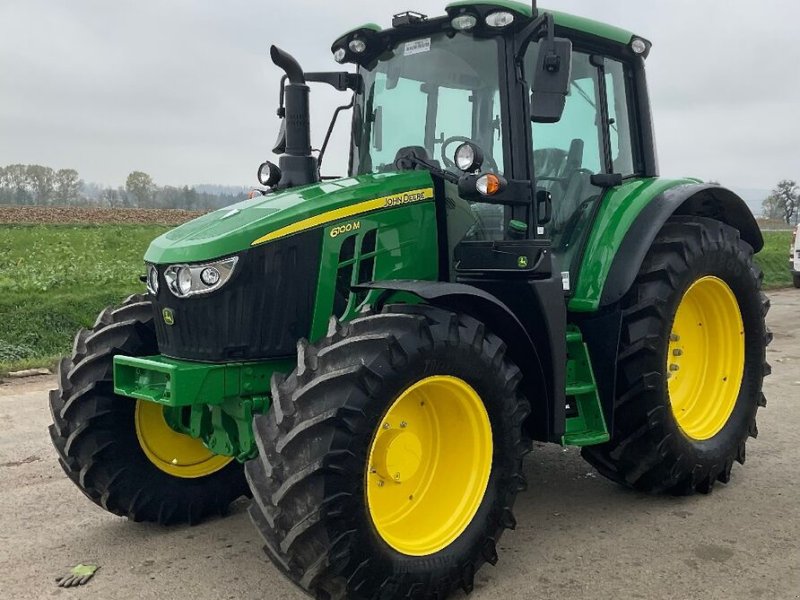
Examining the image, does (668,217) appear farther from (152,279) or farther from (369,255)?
(152,279)

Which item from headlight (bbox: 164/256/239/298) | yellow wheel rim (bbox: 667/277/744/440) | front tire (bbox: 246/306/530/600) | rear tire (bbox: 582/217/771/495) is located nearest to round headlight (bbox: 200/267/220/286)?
headlight (bbox: 164/256/239/298)

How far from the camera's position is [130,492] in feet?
13.0

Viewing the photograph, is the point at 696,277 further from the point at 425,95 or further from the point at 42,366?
the point at 42,366

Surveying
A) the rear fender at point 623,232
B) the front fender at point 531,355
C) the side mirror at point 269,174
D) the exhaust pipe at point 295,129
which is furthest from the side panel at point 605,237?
the side mirror at point 269,174

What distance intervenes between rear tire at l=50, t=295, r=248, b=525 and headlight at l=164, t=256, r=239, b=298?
69cm

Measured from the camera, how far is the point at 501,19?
3.81m

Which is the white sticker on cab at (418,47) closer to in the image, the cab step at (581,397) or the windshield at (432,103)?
the windshield at (432,103)

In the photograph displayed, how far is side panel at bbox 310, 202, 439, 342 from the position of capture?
11.7ft

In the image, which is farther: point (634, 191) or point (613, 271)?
point (634, 191)

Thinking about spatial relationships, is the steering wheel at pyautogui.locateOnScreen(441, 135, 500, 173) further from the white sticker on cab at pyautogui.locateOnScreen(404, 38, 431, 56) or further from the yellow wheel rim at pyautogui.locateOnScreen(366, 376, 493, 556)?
the yellow wheel rim at pyautogui.locateOnScreen(366, 376, 493, 556)

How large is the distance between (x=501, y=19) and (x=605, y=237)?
1256mm

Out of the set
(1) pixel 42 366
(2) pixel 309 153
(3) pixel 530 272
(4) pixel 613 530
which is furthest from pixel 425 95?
(1) pixel 42 366

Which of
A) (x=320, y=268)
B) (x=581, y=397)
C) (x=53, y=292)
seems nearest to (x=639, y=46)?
(x=581, y=397)

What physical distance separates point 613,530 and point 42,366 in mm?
6458
